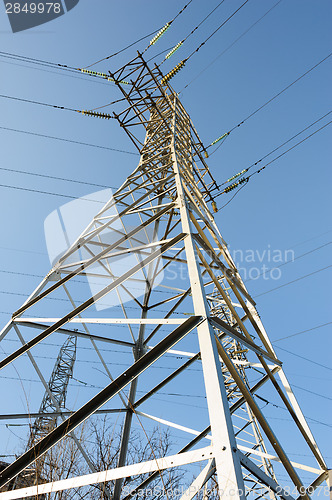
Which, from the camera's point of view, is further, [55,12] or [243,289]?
[55,12]

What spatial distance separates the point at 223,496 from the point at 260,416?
2.95 ft

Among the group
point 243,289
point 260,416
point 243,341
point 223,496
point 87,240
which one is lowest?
point 223,496

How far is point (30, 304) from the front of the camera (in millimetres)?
3670

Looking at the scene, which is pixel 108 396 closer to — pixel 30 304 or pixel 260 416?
pixel 260 416

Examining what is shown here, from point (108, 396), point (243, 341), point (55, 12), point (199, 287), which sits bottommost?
point (108, 396)

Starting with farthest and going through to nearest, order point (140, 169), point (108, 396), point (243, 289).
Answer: point (140, 169) → point (243, 289) → point (108, 396)

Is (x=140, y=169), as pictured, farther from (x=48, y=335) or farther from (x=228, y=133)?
(x=228, y=133)

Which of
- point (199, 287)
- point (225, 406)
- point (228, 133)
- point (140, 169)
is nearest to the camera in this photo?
point (225, 406)

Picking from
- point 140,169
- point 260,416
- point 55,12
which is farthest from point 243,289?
point 55,12

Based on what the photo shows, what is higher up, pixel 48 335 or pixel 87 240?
pixel 87 240

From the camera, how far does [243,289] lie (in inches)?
156

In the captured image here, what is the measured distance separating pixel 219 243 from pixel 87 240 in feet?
6.17

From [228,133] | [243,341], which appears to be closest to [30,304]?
[243,341]

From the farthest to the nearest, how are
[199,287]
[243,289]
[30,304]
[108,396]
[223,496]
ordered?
[243,289] → [30,304] → [199,287] → [108,396] → [223,496]
